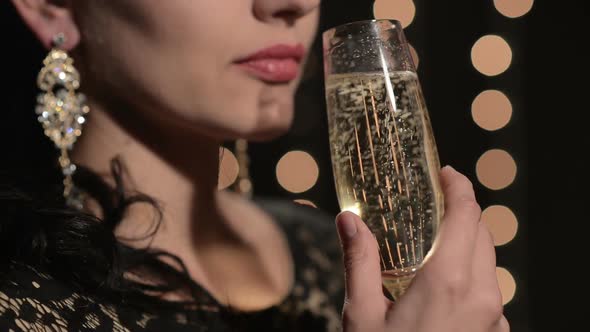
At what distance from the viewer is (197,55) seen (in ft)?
2.77

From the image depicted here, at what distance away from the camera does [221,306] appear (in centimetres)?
97

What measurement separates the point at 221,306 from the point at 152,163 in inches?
8.3

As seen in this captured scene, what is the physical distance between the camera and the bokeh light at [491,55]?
1.68m

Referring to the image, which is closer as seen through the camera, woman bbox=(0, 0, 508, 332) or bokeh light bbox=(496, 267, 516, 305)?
woman bbox=(0, 0, 508, 332)

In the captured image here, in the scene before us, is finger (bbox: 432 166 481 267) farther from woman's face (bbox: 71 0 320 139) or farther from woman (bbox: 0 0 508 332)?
woman's face (bbox: 71 0 320 139)

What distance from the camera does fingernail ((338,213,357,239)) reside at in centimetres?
64

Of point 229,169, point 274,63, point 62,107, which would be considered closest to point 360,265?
point 274,63

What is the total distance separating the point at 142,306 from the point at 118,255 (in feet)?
0.22

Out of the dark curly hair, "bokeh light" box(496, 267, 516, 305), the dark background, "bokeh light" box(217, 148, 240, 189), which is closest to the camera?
the dark curly hair

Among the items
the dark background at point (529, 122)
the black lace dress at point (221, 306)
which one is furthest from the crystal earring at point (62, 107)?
the dark background at point (529, 122)

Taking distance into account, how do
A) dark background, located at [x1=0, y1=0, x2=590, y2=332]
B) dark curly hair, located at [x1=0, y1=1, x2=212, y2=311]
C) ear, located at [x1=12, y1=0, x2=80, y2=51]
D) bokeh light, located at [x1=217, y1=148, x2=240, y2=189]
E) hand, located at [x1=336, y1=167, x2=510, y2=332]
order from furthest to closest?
dark background, located at [x1=0, y1=0, x2=590, y2=332], bokeh light, located at [x1=217, y1=148, x2=240, y2=189], ear, located at [x1=12, y1=0, x2=80, y2=51], dark curly hair, located at [x1=0, y1=1, x2=212, y2=311], hand, located at [x1=336, y1=167, x2=510, y2=332]

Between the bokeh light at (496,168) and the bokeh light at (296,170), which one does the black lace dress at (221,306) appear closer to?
the bokeh light at (296,170)

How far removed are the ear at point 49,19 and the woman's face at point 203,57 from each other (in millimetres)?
12

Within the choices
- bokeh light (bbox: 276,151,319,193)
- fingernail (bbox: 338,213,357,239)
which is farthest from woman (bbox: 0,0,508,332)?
bokeh light (bbox: 276,151,319,193)
